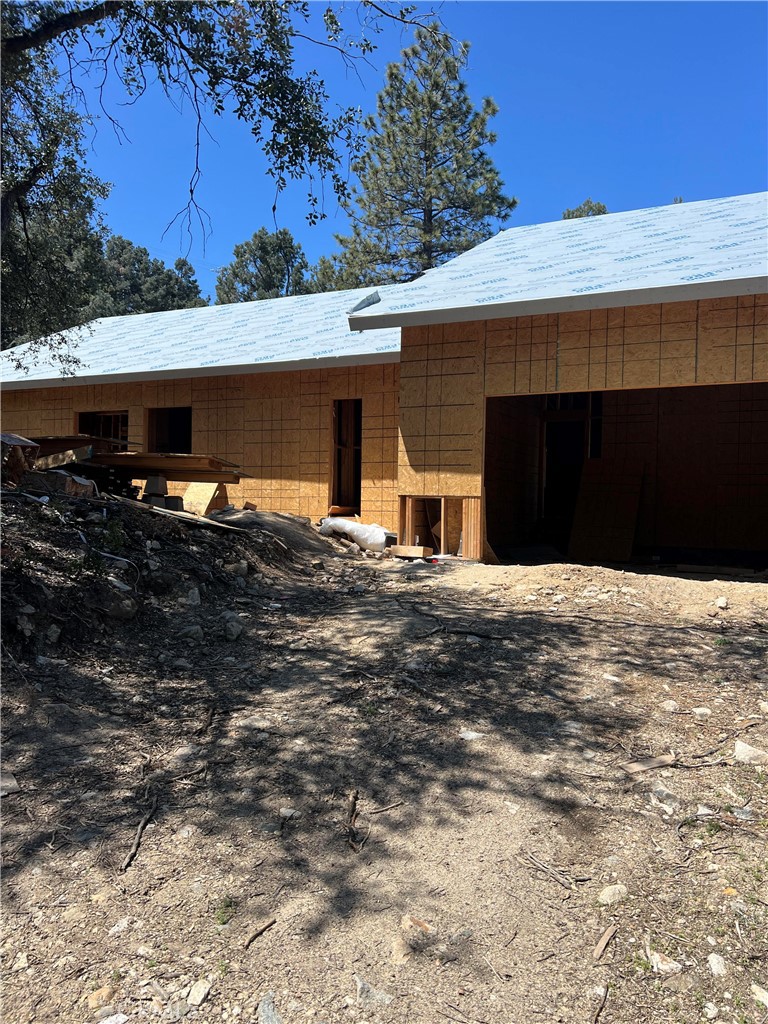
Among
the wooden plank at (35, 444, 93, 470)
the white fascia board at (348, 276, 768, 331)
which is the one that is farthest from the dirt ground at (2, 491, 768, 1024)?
the white fascia board at (348, 276, 768, 331)

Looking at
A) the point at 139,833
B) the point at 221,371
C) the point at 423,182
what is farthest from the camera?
the point at 423,182

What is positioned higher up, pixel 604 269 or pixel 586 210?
pixel 586 210

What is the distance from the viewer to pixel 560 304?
29.2 ft

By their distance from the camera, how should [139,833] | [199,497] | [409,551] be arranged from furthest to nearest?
[199,497] < [409,551] < [139,833]

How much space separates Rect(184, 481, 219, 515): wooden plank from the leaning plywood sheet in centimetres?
654

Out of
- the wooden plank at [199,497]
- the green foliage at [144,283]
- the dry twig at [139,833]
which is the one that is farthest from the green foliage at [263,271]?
the dry twig at [139,833]

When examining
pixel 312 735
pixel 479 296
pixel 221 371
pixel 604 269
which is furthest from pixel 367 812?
pixel 221 371

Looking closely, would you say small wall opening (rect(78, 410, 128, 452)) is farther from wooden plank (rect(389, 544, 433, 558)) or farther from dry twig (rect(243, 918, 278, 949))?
dry twig (rect(243, 918, 278, 949))

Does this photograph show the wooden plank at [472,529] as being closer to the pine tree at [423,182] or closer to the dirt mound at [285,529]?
the dirt mound at [285,529]

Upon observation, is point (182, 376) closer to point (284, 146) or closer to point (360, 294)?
point (360, 294)

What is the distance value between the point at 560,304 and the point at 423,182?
2191cm

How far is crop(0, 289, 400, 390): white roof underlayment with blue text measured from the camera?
12.7 metres

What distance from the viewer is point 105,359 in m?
16.0

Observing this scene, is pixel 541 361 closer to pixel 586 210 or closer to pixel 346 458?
pixel 346 458
